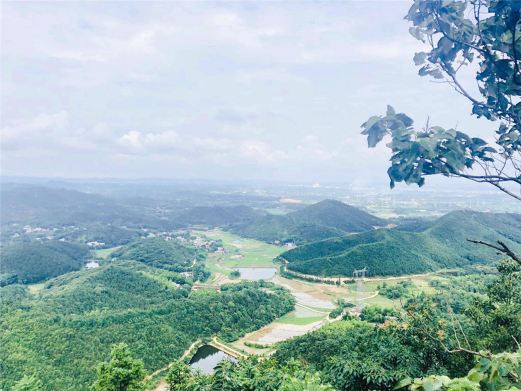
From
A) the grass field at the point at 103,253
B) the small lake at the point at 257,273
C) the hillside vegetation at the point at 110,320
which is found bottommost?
the grass field at the point at 103,253

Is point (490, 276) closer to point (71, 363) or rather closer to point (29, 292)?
point (71, 363)

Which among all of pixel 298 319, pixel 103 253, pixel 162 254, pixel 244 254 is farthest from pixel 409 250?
pixel 103 253

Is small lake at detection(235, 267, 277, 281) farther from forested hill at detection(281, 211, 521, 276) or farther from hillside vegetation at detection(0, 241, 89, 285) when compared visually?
hillside vegetation at detection(0, 241, 89, 285)

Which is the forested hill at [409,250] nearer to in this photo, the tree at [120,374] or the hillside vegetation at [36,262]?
the tree at [120,374]

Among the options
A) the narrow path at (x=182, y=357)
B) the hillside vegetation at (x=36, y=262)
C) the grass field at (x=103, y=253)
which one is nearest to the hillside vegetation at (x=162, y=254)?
the grass field at (x=103, y=253)

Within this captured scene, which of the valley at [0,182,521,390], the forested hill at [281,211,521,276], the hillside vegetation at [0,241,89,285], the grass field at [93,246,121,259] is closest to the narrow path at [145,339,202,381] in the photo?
the valley at [0,182,521,390]

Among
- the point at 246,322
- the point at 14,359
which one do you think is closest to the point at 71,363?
the point at 14,359
